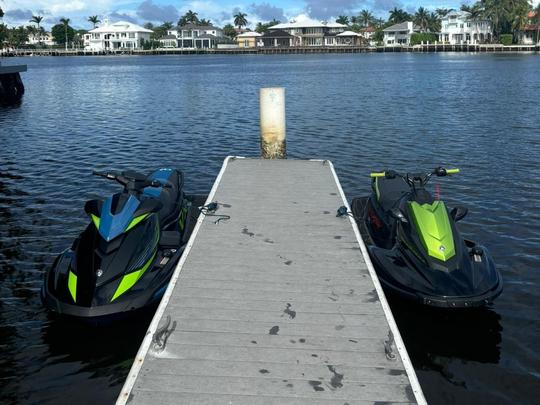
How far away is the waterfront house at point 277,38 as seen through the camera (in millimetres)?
158375

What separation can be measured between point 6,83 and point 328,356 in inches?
1604

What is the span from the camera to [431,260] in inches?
286

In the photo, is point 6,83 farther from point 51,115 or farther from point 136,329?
point 136,329

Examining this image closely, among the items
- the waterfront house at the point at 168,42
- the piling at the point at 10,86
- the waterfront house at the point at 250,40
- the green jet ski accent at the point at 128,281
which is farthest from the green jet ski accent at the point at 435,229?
the waterfront house at the point at 168,42

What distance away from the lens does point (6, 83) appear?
39.6 metres

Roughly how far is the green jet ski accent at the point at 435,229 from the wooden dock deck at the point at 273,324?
0.88 m

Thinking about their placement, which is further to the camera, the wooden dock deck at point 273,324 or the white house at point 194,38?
the white house at point 194,38

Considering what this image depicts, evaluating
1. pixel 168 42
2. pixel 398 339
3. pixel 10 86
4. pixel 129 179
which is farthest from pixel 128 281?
pixel 168 42

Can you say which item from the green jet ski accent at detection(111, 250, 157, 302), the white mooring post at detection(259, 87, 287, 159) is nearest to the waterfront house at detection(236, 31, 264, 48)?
the white mooring post at detection(259, 87, 287, 159)

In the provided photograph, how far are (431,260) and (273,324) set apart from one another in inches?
98.7

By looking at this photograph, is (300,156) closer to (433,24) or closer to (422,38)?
(422,38)

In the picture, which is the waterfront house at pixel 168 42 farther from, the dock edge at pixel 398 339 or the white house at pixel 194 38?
the dock edge at pixel 398 339

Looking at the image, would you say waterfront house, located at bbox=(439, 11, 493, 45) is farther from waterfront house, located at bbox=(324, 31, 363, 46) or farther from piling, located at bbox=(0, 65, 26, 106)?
piling, located at bbox=(0, 65, 26, 106)

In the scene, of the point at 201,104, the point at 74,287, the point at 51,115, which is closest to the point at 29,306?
the point at 74,287
